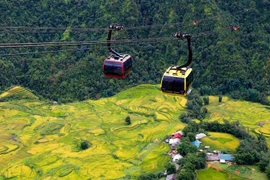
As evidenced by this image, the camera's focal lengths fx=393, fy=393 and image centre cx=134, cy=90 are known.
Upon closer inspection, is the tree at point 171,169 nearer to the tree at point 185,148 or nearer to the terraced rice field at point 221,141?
the tree at point 185,148

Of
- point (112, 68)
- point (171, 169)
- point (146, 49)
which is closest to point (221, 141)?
point (171, 169)

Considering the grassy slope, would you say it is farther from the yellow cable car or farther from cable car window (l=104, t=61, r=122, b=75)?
the yellow cable car

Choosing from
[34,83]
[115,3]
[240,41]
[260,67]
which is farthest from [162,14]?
[34,83]

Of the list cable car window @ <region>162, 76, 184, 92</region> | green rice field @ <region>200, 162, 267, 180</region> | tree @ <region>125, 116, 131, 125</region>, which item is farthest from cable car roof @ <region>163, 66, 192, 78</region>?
tree @ <region>125, 116, 131, 125</region>

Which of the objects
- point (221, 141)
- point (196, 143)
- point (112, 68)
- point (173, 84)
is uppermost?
point (112, 68)

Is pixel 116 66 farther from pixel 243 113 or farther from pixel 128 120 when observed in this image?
pixel 243 113

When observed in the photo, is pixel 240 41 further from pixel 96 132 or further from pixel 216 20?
pixel 96 132
